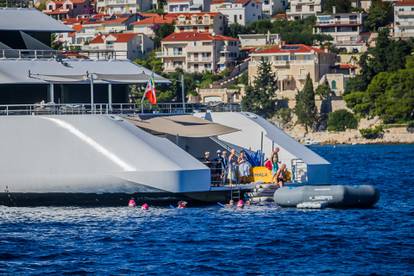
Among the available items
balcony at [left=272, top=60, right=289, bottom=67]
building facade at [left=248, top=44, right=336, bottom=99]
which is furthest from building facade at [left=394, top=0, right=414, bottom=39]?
balcony at [left=272, top=60, right=289, bottom=67]

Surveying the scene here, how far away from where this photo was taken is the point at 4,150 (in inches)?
1572

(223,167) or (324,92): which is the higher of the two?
(223,167)

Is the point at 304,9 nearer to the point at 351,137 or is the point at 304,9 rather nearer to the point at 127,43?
the point at 127,43

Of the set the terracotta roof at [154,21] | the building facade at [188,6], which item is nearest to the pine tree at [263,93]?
the terracotta roof at [154,21]

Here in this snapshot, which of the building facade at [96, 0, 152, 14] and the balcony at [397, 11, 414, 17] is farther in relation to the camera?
the building facade at [96, 0, 152, 14]

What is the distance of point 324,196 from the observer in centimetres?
3806

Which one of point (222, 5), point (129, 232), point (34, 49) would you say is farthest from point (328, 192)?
point (222, 5)

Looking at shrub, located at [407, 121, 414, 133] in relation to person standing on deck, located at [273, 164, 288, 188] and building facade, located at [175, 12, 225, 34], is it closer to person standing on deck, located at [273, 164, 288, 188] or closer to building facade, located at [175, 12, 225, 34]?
building facade, located at [175, 12, 225, 34]

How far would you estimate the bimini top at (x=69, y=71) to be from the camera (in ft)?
137

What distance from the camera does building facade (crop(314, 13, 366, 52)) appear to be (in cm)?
15612

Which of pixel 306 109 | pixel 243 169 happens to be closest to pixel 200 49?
pixel 306 109

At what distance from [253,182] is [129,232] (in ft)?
21.3

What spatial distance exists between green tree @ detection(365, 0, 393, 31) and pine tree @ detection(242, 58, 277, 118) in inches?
1319

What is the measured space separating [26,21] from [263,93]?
76.3 m
